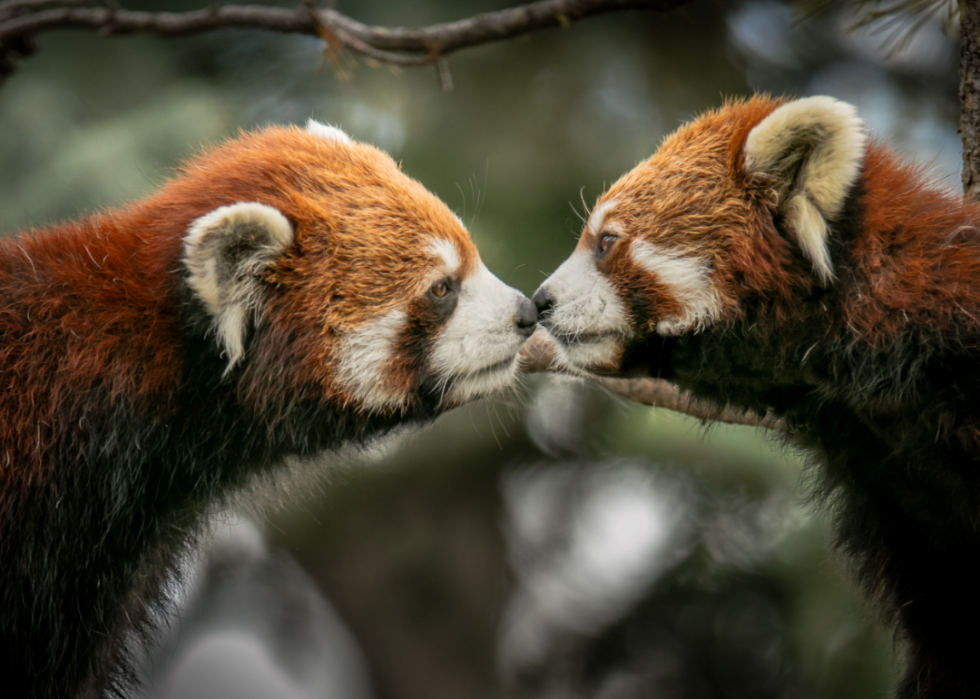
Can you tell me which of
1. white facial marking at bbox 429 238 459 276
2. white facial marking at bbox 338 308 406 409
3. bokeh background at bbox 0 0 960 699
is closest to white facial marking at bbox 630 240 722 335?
white facial marking at bbox 429 238 459 276

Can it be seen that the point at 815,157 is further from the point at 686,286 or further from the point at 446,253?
the point at 446,253

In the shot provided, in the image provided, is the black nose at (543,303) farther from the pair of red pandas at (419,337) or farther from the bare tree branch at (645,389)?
the bare tree branch at (645,389)

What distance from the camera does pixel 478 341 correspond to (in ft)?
7.11

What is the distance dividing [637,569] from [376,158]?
326 centimetres

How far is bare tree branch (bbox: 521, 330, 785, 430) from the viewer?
253 cm

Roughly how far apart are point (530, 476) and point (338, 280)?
3309mm

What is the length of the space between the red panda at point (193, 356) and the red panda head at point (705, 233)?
8.9 inches

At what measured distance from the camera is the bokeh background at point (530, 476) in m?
4.15

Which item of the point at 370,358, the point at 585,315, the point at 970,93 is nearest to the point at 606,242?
the point at 585,315

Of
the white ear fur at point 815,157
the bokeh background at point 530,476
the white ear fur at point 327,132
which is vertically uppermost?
the white ear fur at point 815,157

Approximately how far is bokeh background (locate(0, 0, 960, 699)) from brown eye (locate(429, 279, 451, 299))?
1.95 m

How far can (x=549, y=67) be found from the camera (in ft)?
16.4

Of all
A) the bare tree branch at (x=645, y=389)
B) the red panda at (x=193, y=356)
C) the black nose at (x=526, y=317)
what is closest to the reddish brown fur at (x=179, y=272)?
the red panda at (x=193, y=356)

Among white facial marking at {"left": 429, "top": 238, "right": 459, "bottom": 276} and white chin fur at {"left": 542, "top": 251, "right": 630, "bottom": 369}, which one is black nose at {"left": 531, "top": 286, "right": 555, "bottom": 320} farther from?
white facial marking at {"left": 429, "top": 238, "right": 459, "bottom": 276}
